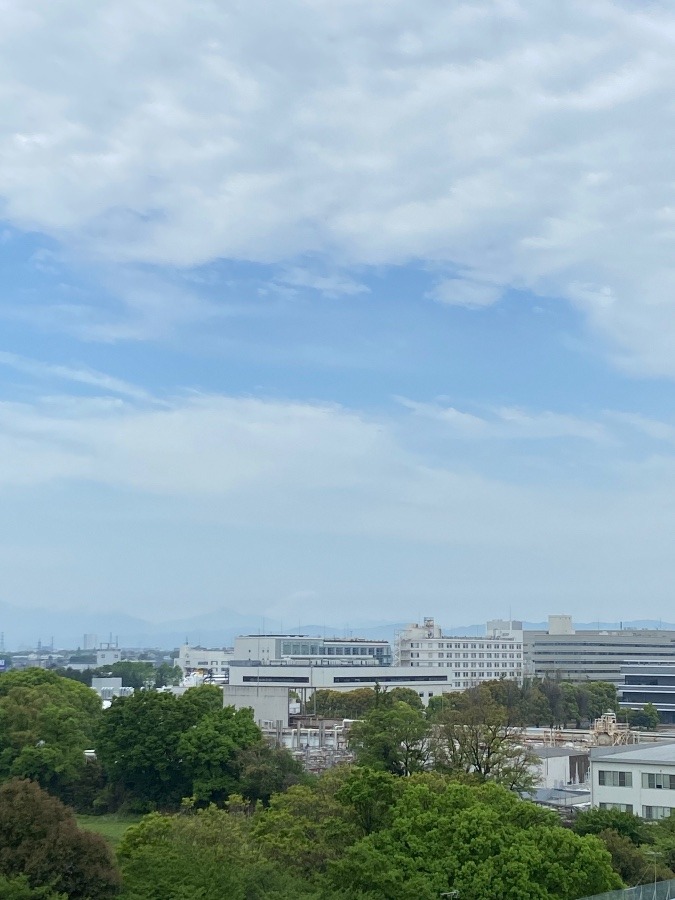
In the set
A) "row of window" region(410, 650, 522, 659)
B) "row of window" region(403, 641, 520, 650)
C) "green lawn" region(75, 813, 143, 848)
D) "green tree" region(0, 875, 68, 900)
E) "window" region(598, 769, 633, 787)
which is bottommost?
"green lawn" region(75, 813, 143, 848)

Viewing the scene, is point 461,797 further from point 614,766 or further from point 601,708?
point 601,708

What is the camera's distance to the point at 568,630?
395 feet

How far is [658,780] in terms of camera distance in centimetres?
3469

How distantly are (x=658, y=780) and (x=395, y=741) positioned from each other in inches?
368

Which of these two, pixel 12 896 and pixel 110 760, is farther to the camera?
pixel 110 760

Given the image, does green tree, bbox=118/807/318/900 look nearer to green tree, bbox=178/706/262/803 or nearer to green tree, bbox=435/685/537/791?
green tree, bbox=435/685/537/791

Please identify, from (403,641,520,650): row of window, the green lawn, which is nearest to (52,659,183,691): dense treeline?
(403,641,520,650): row of window

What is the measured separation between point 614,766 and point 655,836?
10.1 meters

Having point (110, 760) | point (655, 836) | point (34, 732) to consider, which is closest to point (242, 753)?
point (110, 760)

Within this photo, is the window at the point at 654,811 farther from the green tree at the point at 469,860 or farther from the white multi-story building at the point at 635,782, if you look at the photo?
the green tree at the point at 469,860

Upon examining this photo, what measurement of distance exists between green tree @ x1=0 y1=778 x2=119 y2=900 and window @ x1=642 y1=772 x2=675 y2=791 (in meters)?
23.4

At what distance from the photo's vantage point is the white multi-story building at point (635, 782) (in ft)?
113

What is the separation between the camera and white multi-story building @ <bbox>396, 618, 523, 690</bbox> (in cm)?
10744

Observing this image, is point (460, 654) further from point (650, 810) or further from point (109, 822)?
point (650, 810)
